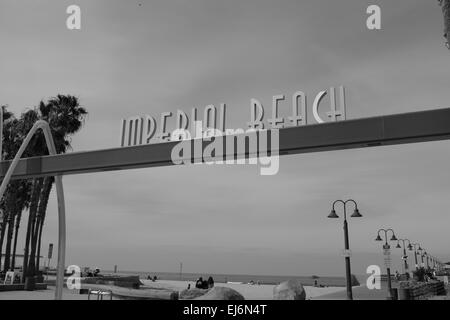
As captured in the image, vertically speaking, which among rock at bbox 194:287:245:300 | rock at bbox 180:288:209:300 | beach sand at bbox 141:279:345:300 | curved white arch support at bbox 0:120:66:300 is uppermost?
curved white arch support at bbox 0:120:66:300

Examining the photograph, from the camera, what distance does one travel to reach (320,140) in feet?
33.8

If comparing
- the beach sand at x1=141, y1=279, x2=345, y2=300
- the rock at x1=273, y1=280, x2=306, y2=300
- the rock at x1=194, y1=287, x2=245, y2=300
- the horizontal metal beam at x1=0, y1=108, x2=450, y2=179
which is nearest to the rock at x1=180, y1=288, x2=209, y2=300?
the rock at x1=273, y1=280, x2=306, y2=300

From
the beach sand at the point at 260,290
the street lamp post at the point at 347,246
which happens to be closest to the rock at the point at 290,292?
the street lamp post at the point at 347,246

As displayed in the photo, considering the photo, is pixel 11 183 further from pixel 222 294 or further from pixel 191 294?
pixel 222 294

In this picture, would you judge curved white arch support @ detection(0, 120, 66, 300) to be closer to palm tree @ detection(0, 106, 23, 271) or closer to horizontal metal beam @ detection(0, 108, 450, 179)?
horizontal metal beam @ detection(0, 108, 450, 179)

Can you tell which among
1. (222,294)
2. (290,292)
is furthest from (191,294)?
(222,294)

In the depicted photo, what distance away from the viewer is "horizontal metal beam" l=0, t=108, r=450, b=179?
A: 930 cm

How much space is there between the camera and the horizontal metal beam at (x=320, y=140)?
30.5 ft

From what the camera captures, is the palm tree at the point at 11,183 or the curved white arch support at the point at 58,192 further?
the palm tree at the point at 11,183

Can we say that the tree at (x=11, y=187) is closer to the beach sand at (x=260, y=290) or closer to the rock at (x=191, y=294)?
the beach sand at (x=260, y=290)

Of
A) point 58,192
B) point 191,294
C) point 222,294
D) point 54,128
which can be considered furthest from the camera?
point 54,128
